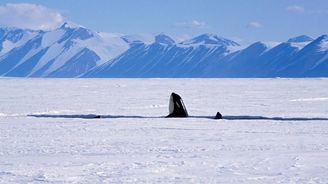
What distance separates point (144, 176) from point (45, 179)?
1404 mm

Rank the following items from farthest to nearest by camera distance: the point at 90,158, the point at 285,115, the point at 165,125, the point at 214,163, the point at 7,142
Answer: the point at 285,115, the point at 165,125, the point at 7,142, the point at 90,158, the point at 214,163

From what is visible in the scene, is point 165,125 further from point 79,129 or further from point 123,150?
point 123,150

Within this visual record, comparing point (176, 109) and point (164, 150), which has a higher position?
Answer: point (176, 109)

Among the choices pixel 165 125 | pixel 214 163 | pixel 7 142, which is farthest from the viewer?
pixel 165 125

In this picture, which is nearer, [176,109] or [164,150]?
[164,150]

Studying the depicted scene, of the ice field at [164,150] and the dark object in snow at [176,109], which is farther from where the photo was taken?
the dark object in snow at [176,109]

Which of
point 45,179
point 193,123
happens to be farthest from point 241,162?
point 193,123

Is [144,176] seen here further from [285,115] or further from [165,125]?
[285,115]

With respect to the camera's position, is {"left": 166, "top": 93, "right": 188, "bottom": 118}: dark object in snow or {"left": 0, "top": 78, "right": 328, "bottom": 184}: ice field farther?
{"left": 166, "top": 93, "right": 188, "bottom": 118}: dark object in snow

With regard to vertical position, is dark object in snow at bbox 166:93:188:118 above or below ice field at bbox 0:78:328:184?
above

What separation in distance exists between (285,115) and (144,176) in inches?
556

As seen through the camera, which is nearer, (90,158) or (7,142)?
(90,158)

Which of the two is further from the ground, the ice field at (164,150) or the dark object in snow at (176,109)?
the dark object in snow at (176,109)

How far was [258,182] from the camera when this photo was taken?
26.6ft
